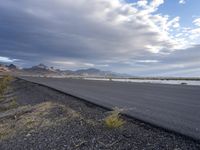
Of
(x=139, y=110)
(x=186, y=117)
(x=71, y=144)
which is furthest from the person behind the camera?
(x=139, y=110)

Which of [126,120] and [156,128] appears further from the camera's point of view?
[126,120]

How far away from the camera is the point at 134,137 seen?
27.6ft

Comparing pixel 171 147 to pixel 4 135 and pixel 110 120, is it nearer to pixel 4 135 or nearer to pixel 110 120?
pixel 110 120

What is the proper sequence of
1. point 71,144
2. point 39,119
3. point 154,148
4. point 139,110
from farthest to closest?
point 139,110
point 39,119
point 71,144
point 154,148

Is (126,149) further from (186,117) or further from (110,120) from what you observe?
(186,117)

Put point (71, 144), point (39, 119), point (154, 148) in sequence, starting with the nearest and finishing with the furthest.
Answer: point (154, 148) → point (71, 144) → point (39, 119)

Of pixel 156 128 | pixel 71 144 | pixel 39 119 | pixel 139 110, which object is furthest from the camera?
pixel 139 110

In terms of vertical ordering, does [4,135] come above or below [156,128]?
below

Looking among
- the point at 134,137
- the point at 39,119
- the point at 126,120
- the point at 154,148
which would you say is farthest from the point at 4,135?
the point at 154,148

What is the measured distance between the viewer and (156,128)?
31.1 ft

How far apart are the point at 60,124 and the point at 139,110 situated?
3.84 m

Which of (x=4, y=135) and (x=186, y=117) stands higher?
(x=186, y=117)

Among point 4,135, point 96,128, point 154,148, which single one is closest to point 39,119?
point 4,135

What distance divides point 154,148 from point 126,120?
11.9 ft
